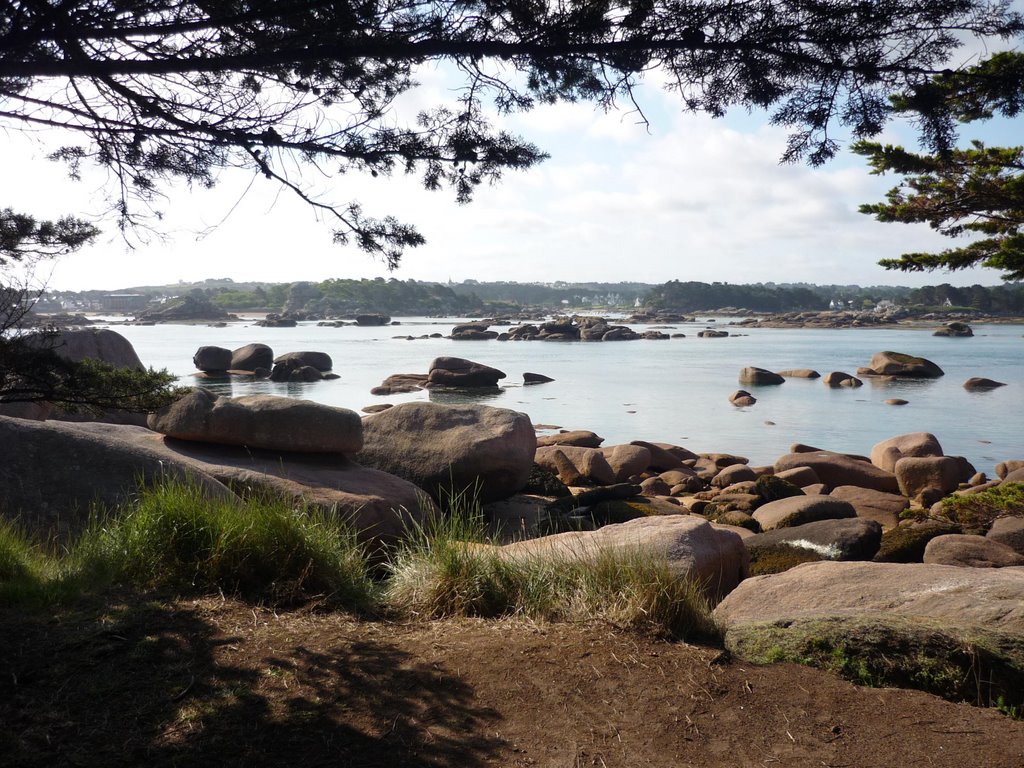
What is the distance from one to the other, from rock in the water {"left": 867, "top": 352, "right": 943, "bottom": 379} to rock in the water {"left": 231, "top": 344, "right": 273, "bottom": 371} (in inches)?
1095

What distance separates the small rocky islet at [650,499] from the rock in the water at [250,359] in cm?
2504

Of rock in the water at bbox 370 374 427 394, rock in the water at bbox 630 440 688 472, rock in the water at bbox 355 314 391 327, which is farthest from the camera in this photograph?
rock in the water at bbox 355 314 391 327

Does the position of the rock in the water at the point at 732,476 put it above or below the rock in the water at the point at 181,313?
below

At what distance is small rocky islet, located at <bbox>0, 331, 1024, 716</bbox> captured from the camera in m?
5.13

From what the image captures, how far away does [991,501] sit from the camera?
1020 cm

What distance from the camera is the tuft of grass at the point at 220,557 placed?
517 centimetres

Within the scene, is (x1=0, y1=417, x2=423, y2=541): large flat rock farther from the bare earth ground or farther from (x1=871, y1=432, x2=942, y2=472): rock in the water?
(x1=871, y1=432, x2=942, y2=472): rock in the water

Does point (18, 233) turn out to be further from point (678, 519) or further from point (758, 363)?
point (758, 363)

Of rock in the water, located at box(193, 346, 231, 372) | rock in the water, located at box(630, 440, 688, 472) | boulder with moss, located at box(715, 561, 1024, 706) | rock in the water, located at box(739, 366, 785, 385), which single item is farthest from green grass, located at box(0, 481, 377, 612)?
rock in the water, located at box(193, 346, 231, 372)

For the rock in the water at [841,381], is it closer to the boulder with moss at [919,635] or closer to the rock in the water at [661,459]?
the rock in the water at [661,459]

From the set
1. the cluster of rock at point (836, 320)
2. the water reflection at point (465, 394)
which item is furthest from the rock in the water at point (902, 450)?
the cluster of rock at point (836, 320)

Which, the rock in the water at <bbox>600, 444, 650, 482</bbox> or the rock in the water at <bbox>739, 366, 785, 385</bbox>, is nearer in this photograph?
the rock in the water at <bbox>600, 444, 650, 482</bbox>

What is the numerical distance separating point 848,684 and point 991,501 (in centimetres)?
739

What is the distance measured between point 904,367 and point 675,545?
36284 mm
